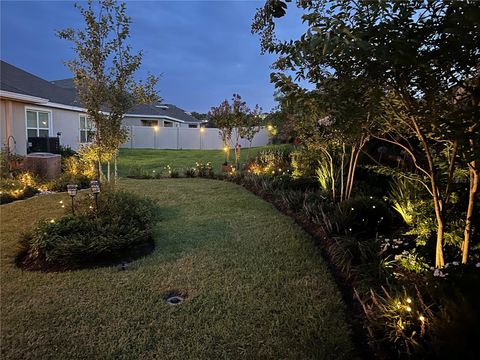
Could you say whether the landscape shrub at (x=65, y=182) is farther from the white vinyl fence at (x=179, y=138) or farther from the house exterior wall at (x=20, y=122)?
the white vinyl fence at (x=179, y=138)

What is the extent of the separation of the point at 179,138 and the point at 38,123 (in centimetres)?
1443

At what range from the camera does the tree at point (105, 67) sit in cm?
641

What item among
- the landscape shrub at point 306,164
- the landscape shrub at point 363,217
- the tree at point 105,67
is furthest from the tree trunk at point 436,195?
the tree at point 105,67

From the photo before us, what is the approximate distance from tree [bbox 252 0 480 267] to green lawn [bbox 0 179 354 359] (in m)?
1.96

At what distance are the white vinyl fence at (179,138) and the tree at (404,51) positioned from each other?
78.9 ft

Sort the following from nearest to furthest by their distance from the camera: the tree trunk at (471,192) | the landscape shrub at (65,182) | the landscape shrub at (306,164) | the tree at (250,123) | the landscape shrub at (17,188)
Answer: the tree trunk at (471,192)
the landscape shrub at (17,188)
the landscape shrub at (306,164)
the landscape shrub at (65,182)
the tree at (250,123)

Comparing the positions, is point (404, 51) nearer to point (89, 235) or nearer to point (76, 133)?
point (89, 235)

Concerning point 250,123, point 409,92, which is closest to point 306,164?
point 250,123

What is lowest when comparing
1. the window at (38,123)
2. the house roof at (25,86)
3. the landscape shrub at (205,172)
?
the landscape shrub at (205,172)

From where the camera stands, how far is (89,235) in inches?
176

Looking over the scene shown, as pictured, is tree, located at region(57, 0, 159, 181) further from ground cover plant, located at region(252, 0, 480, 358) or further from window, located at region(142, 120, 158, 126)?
window, located at region(142, 120, 158, 126)

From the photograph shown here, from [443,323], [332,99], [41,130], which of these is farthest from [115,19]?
[41,130]

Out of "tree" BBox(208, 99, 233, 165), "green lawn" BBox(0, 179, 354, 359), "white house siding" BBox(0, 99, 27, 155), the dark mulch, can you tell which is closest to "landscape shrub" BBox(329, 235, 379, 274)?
"green lawn" BBox(0, 179, 354, 359)

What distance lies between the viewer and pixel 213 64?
63344 mm
